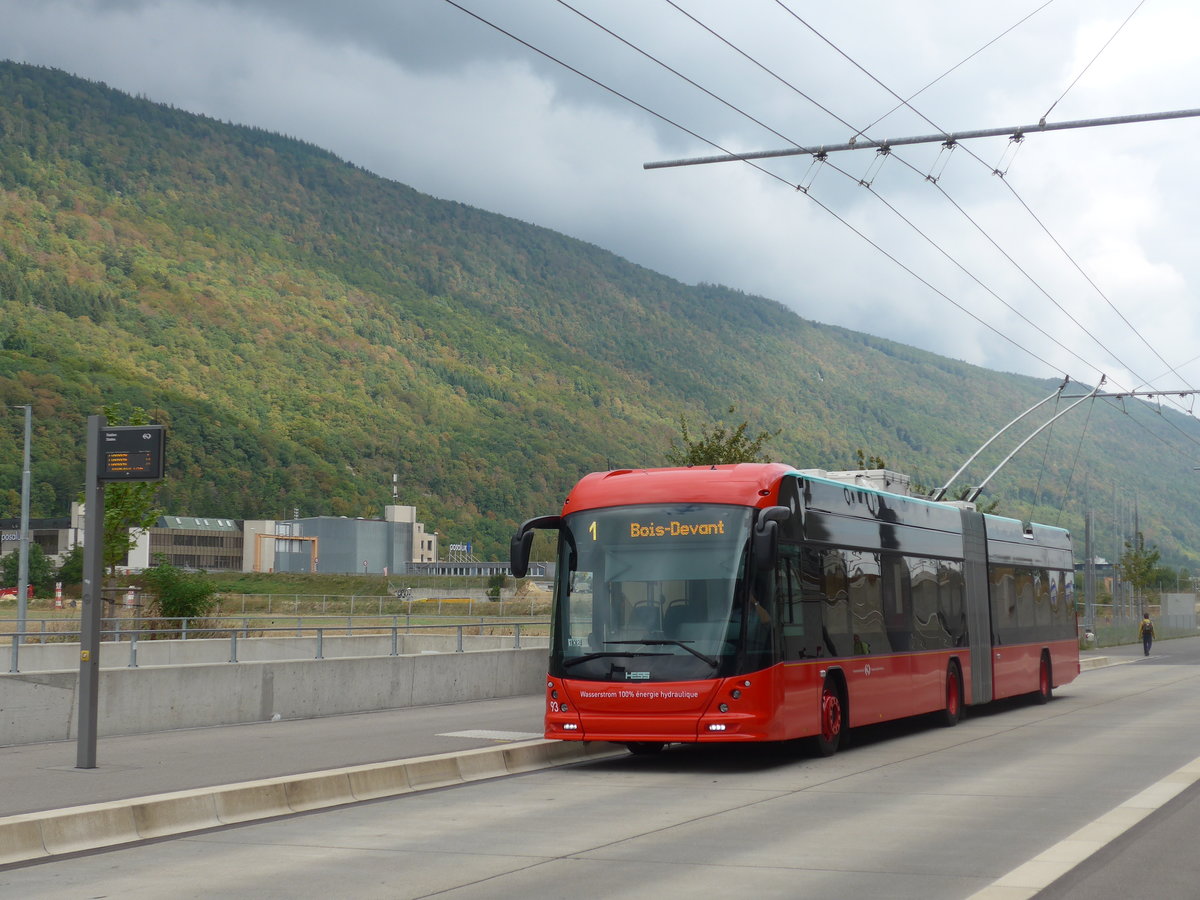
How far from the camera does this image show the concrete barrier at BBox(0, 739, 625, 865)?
9.90 metres

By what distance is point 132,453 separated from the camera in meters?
13.2

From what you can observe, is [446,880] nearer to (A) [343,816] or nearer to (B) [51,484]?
(A) [343,816]

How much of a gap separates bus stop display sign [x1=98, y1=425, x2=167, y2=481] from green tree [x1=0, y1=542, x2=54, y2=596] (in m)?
74.3

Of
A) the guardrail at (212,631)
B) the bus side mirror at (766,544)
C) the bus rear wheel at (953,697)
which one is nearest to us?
the bus side mirror at (766,544)

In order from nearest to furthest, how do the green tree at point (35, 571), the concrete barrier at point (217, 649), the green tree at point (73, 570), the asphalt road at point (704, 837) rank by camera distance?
1. the asphalt road at point (704, 837)
2. the concrete barrier at point (217, 649)
3. the green tree at point (73, 570)
4. the green tree at point (35, 571)

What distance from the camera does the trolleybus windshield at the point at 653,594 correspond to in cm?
1488

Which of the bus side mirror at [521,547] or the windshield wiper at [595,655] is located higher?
the bus side mirror at [521,547]

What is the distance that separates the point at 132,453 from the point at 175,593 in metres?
35.5

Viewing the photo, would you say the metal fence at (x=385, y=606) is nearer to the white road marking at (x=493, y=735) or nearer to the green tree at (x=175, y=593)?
the green tree at (x=175, y=593)

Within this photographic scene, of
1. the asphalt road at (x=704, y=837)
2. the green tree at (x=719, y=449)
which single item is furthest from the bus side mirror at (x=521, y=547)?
the green tree at (x=719, y=449)

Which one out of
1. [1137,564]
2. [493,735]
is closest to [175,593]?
[493,735]

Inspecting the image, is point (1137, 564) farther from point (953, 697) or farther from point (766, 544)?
point (766, 544)

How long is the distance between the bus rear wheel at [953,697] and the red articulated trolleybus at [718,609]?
2.41 meters

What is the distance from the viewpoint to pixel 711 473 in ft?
52.0
